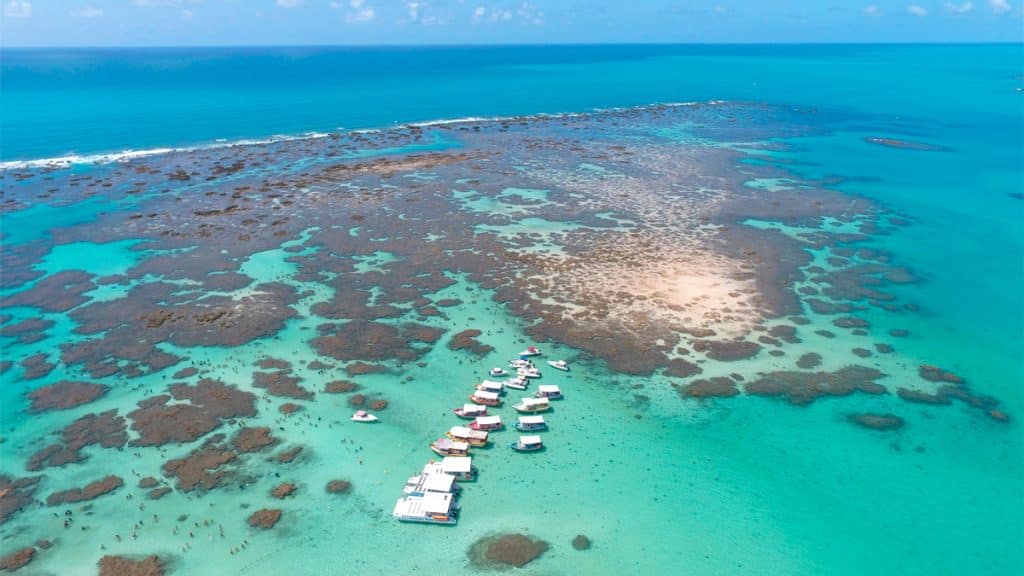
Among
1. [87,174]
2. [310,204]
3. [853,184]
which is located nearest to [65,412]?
[310,204]

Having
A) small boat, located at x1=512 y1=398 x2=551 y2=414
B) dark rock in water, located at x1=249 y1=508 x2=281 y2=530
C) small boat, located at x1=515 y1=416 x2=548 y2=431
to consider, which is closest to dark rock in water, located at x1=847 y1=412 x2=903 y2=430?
small boat, located at x1=512 y1=398 x2=551 y2=414

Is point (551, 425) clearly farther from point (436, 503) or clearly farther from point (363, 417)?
point (363, 417)

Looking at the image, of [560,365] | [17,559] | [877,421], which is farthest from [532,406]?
[17,559]

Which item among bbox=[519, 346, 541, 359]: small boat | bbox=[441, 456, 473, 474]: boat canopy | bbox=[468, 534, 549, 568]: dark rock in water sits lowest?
bbox=[468, 534, 549, 568]: dark rock in water

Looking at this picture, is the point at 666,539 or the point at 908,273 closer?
the point at 666,539

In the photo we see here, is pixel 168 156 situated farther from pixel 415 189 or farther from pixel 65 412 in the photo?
pixel 65 412

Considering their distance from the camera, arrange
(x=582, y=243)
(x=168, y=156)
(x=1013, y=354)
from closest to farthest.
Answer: (x=1013, y=354) → (x=582, y=243) → (x=168, y=156)

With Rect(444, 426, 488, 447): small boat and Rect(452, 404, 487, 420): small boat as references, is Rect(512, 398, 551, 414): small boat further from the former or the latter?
Rect(444, 426, 488, 447): small boat
